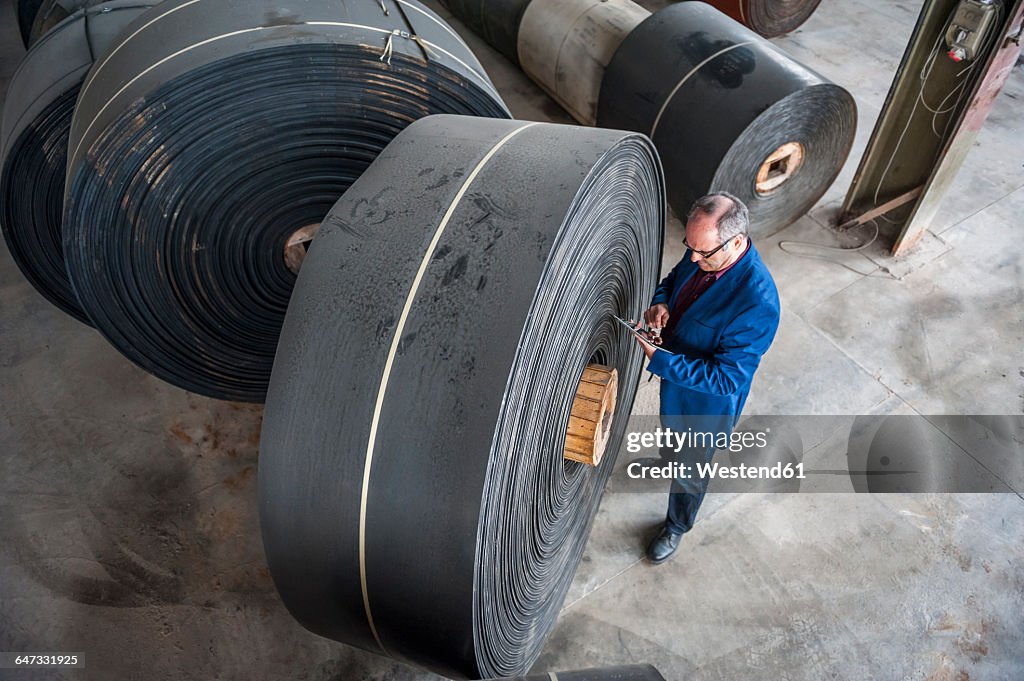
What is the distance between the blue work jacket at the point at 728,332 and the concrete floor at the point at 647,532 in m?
0.93

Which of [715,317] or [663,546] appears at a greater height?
[715,317]

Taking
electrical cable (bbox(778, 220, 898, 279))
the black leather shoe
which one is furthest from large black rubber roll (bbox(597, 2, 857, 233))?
the black leather shoe

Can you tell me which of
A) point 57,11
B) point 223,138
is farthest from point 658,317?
point 57,11

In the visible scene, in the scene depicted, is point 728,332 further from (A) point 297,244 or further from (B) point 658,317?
(A) point 297,244

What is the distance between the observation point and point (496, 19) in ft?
16.7

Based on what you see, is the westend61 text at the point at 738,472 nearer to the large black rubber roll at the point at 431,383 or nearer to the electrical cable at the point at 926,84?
the large black rubber roll at the point at 431,383

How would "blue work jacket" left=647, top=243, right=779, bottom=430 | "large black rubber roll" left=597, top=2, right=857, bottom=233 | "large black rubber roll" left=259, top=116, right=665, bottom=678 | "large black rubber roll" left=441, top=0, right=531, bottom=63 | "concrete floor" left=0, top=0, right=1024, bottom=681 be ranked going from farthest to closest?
"large black rubber roll" left=441, top=0, right=531, bottom=63 → "large black rubber roll" left=597, top=2, right=857, bottom=233 → "concrete floor" left=0, top=0, right=1024, bottom=681 → "blue work jacket" left=647, top=243, right=779, bottom=430 → "large black rubber roll" left=259, top=116, right=665, bottom=678

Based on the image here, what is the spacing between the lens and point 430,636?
5.53 feet

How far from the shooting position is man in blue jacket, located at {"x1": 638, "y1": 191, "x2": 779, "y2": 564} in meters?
1.97

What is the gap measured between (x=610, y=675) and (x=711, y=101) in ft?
9.43

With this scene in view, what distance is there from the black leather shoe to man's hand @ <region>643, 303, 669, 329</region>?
850 mm

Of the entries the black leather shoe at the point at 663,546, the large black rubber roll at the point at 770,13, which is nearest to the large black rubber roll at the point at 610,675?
the black leather shoe at the point at 663,546

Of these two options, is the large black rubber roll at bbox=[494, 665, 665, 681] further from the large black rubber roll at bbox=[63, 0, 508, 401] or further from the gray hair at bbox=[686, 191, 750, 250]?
the large black rubber roll at bbox=[63, 0, 508, 401]

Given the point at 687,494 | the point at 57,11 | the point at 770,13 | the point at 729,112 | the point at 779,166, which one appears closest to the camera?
the point at 687,494
